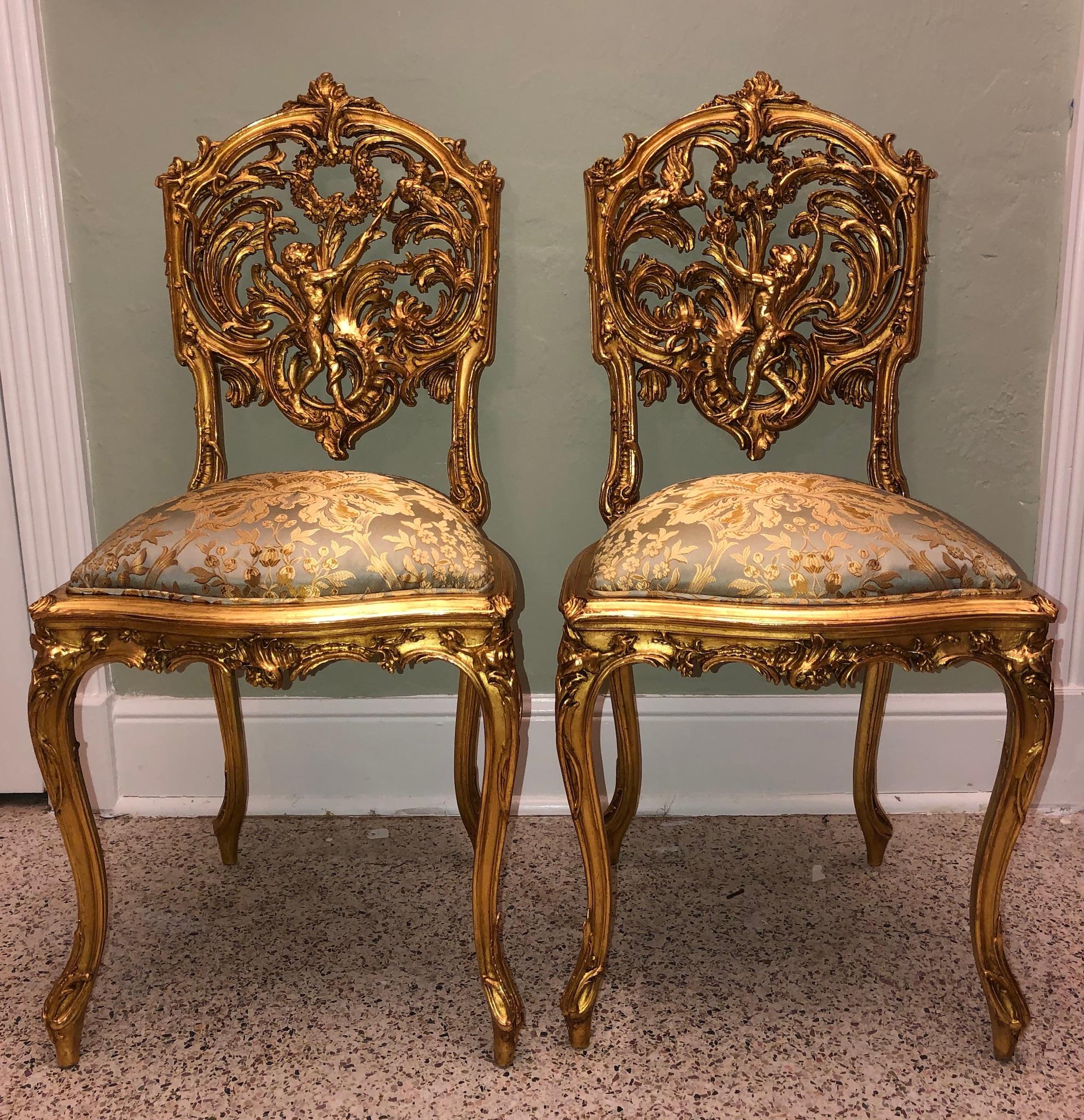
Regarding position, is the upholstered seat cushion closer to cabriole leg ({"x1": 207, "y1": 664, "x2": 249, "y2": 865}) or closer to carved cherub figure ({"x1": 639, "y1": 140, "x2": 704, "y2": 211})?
cabriole leg ({"x1": 207, "y1": 664, "x2": 249, "y2": 865})

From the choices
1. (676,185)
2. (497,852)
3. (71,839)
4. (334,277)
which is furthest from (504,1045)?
(676,185)

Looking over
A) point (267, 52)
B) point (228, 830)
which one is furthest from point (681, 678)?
point (267, 52)

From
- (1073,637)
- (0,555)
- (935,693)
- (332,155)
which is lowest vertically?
(935,693)

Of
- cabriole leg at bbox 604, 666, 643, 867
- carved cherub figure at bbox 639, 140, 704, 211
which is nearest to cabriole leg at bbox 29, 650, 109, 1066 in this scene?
cabriole leg at bbox 604, 666, 643, 867

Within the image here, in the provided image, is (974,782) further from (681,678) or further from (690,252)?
(690,252)

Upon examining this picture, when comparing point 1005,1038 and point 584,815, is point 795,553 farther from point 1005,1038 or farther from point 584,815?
point 1005,1038

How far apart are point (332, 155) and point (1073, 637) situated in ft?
5.00

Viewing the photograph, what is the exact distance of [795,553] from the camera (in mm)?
1026

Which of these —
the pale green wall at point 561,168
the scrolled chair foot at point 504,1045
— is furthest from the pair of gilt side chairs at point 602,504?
the pale green wall at point 561,168

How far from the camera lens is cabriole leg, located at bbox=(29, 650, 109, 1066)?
1.06 metres

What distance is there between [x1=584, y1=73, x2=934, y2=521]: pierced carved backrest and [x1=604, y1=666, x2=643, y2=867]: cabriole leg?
32 centimetres

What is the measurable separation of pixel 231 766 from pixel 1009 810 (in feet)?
3.86

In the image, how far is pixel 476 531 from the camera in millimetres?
1183

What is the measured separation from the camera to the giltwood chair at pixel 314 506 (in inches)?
40.9
